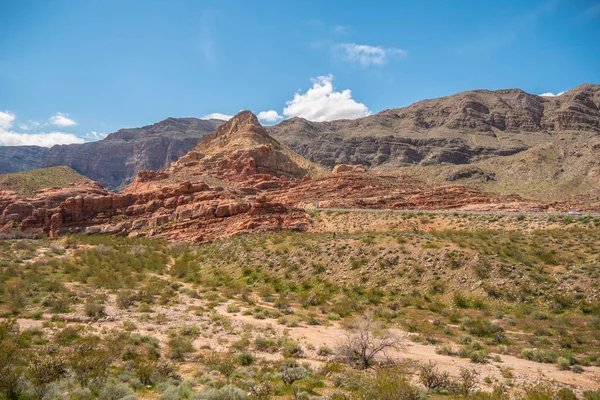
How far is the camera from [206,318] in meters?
14.6

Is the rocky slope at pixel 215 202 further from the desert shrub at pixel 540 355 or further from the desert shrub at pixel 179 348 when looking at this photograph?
the desert shrub at pixel 540 355

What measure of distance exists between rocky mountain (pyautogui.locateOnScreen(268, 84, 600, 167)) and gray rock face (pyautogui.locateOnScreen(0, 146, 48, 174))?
140m

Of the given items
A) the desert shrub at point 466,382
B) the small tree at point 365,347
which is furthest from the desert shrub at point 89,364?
the desert shrub at point 466,382

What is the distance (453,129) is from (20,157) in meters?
229

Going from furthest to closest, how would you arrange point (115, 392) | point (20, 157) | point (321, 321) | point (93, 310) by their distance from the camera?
point (20, 157)
point (321, 321)
point (93, 310)
point (115, 392)

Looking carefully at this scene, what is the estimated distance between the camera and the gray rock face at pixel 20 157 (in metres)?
165

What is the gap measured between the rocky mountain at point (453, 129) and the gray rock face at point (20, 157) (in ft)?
459

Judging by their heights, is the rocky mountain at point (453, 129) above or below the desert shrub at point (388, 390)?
above

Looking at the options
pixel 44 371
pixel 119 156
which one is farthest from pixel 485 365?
pixel 119 156

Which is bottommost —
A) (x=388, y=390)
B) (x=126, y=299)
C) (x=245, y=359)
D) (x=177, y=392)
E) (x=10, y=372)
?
(x=126, y=299)

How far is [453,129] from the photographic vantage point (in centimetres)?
12900

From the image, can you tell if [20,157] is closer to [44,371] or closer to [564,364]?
[44,371]

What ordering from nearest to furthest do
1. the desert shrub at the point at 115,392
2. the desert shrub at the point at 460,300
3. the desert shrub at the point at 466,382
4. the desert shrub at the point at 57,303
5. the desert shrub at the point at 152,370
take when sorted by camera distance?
1. the desert shrub at the point at 115,392
2. the desert shrub at the point at 466,382
3. the desert shrub at the point at 152,370
4. the desert shrub at the point at 57,303
5. the desert shrub at the point at 460,300

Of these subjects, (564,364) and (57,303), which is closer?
(564,364)
